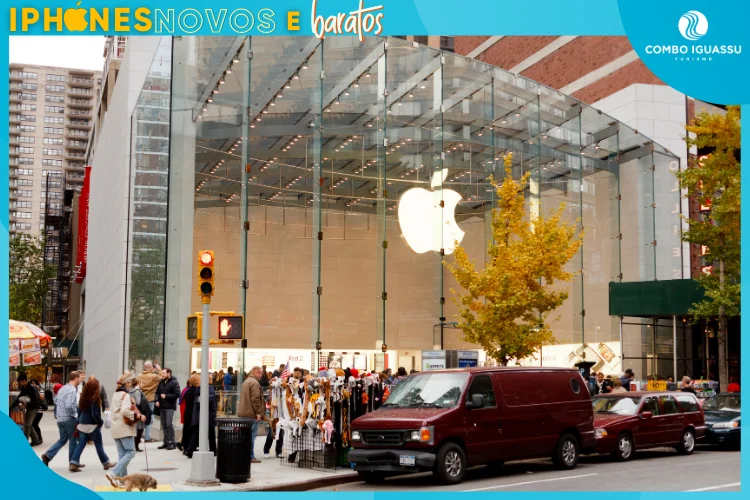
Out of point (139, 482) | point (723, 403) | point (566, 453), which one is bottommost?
point (566, 453)

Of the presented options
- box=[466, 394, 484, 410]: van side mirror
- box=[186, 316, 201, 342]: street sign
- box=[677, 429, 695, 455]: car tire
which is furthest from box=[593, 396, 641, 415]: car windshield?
box=[186, 316, 201, 342]: street sign

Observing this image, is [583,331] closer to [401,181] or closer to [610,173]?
[610,173]

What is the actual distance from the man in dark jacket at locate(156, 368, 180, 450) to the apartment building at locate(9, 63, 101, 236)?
151115mm

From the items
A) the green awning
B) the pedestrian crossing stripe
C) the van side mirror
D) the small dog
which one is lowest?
the pedestrian crossing stripe

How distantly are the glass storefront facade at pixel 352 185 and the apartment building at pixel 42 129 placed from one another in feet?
454

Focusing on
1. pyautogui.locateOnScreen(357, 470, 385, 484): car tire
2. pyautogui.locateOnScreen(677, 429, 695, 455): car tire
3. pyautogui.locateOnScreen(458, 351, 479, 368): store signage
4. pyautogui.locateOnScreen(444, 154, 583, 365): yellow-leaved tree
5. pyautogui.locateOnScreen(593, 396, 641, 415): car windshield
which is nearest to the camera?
pyautogui.locateOnScreen(357, 470, 385, 484): car tire

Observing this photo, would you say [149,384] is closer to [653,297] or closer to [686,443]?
[686,443]

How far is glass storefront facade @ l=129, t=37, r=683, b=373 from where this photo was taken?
2781cm

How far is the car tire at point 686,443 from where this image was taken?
835 inches

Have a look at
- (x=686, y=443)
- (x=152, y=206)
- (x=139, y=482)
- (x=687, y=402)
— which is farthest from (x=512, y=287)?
(x=139, y=482)

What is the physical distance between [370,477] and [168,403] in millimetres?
6492

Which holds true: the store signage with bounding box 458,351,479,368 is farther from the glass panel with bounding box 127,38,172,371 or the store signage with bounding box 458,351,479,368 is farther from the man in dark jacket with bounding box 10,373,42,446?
the man in dark jacket with bounding box 10,373,42,446

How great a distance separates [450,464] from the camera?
15.6 m

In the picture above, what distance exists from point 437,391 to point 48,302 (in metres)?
87.6
